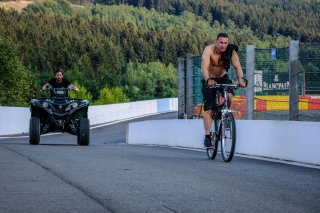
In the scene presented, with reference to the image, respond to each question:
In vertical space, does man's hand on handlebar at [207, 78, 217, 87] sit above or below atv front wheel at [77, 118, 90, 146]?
above

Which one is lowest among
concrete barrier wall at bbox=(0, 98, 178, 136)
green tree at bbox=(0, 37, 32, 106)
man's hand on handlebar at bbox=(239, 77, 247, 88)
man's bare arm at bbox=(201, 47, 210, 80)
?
concrete barrier wall at bbox=(0, 98, 178, 136)

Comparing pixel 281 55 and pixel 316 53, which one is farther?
pixel 281 55

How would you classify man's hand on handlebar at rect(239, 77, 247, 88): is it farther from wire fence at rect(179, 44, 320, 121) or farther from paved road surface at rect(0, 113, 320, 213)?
paved road surface at rect(0, 113, 320, 213)

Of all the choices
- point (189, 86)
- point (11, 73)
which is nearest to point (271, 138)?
point (189, 86)

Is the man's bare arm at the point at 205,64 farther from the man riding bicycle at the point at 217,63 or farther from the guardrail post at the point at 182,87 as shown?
the guardrail post at the point at 182,87

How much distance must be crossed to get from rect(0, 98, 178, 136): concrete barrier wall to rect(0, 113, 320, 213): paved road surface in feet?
75.3

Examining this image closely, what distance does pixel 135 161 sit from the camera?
11547 millimetres

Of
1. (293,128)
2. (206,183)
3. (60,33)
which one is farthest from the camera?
(60,33)

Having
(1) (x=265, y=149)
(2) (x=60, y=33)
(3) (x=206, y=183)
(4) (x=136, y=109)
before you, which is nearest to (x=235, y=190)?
(3) (x=206, y=183)

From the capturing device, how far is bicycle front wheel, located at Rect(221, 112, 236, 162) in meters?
11.6

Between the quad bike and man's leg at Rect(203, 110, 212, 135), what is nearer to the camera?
man's leg at Rect(203, 110, 212, 135)

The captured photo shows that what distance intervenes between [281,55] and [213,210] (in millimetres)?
8271

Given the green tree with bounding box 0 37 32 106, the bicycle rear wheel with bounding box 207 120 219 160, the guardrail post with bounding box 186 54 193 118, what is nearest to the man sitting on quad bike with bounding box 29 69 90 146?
the guardrail post with bounding box 186 54 193 118

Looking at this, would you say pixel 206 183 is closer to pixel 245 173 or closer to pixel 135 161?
pixel 245 173
